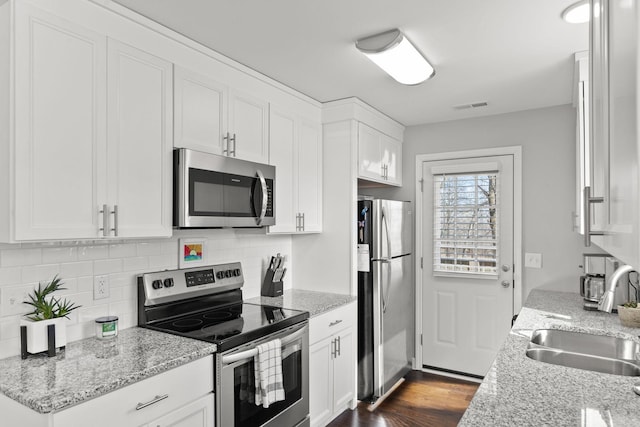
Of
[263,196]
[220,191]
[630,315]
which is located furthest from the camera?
[263,196]

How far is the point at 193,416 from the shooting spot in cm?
178

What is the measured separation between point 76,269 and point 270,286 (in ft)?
4.47

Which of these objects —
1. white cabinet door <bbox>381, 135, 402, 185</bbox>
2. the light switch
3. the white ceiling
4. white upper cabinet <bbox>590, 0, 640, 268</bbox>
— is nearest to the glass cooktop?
the white ceiling

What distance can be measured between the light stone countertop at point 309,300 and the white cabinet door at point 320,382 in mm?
227

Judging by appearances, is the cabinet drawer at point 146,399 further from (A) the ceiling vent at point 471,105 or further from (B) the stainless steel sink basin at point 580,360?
(A) the ceiling vent at point 471,105

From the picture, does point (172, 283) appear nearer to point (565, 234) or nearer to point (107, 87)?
point (107, 87)

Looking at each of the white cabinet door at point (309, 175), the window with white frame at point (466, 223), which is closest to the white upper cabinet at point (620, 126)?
the white cabinet door at point (309, 175)

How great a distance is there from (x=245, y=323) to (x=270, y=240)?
3.43 feet

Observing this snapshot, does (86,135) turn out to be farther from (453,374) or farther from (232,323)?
(453,374)

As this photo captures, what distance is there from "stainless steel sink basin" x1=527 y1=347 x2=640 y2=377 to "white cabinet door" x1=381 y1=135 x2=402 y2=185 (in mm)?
2141

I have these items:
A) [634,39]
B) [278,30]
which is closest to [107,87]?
[278,30]

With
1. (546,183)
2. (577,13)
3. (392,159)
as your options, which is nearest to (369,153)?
(392,159)

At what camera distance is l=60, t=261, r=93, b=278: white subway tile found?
191cm

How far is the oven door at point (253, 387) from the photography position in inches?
75.4
